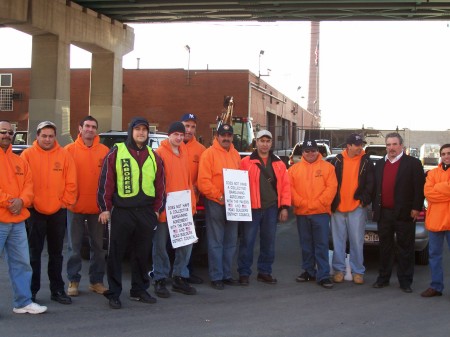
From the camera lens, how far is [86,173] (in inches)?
271

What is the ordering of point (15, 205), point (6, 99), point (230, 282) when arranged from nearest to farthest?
point (15, 205) < point (230, 282) < point (6, 99)

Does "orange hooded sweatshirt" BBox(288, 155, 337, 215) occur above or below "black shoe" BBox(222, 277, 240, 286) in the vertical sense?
above

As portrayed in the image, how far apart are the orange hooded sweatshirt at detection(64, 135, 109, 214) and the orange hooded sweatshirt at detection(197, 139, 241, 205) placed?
137cm

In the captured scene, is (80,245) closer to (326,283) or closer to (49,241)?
(49,241)

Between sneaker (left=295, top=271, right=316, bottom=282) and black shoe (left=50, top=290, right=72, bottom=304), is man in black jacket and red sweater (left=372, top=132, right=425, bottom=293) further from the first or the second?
black shoe (left=50, top=290, right=72, bottom=304)

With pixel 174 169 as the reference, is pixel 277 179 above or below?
below

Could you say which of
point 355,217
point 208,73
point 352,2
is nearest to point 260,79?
point 208,73

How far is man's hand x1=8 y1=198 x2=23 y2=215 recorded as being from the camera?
5844 mm

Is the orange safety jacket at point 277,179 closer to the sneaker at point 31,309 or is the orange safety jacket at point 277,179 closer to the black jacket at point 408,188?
the black jacket at point 408,188

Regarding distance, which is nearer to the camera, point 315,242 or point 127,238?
point 127,238

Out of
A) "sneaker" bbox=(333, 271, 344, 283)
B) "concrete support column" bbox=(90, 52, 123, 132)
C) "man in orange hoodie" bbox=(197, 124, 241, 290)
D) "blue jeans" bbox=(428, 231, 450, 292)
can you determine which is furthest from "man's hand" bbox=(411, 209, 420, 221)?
"concrete support column" bbox=(90, 52, 123, 132)

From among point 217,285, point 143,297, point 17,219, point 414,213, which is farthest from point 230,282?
point 17,219

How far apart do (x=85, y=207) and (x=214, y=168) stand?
1.81m

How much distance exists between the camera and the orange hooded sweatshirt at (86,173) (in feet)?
22.4
